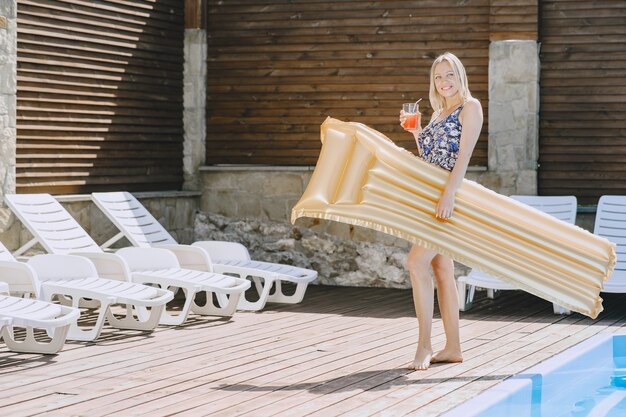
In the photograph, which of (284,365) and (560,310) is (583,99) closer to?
(560,310)

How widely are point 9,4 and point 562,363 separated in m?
5.32

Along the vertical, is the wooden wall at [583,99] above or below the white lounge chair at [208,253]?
above

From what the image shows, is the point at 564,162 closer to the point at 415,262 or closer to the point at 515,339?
the point at 515,339

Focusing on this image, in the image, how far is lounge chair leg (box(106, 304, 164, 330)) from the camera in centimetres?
738

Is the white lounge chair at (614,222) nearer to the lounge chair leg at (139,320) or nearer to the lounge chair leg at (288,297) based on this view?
the lounge chair leg at (288,297)

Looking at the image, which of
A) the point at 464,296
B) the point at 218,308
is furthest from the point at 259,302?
the point at 464,296

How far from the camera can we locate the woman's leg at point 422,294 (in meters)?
5.98

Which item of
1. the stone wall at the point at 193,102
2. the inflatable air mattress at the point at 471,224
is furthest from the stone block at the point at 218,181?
the inflatable air mattress at the point at 471,224

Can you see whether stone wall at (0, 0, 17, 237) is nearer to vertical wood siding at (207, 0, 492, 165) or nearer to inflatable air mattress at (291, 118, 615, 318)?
vertical wood siding at (207, 0, 492, 165)

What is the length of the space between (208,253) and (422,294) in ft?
11.3

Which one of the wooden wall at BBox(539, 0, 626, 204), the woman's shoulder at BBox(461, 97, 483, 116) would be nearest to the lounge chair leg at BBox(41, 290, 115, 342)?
the woman's shoulder at BBox(461, 97, 483, 116)

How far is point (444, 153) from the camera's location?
6.05m

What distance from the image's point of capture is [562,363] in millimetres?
5988

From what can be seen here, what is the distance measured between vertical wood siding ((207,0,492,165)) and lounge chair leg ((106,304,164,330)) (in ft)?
13.3
